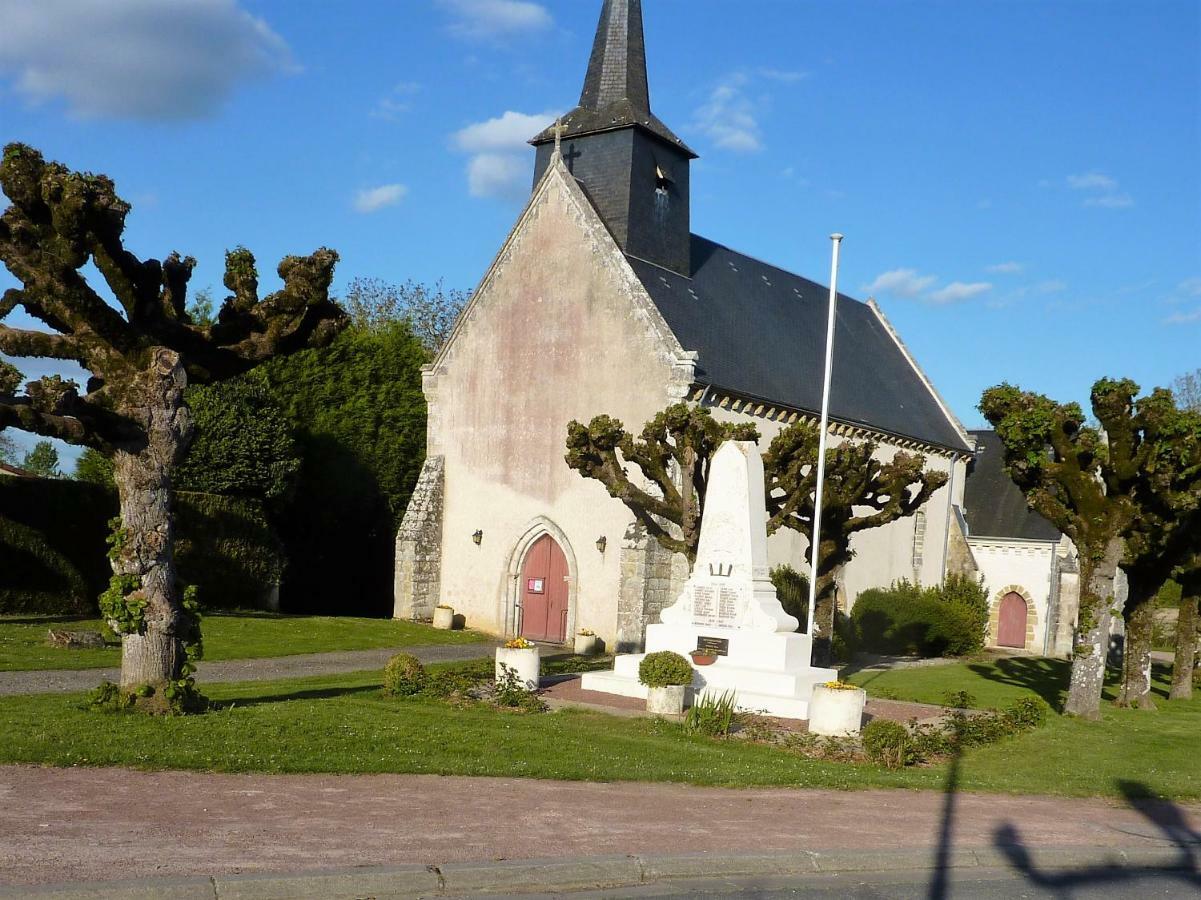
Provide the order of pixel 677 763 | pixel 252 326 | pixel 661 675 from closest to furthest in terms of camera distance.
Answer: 1. pixel 677 763
2. pixel 252 326
3. pixel 661 675

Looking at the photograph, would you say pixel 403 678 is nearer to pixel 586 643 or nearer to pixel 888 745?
pixel 888 745

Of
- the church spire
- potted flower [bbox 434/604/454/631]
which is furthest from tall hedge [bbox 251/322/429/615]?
the church spire

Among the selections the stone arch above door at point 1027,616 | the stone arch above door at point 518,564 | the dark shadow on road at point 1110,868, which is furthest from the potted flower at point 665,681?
the stone arch above door at point 1027,616

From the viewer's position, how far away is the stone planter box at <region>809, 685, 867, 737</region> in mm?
13938

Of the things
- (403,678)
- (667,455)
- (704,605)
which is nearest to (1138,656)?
(704,605)

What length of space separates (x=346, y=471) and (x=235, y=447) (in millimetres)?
4840

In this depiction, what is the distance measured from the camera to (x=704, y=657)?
16688mm

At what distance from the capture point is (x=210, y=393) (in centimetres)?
2756

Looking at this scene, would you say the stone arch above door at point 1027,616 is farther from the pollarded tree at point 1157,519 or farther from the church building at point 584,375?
the pollarded tree at point 1157,519

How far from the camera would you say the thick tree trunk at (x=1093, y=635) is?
57.0 ft

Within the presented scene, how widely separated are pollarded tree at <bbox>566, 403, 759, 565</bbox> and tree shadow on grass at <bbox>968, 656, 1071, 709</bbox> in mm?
7273

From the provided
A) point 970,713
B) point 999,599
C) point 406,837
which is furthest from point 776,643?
point 999,599

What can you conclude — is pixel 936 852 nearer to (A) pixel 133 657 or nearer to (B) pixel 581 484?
(A) pixel 133 657

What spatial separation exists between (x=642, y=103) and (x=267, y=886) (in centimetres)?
2556
